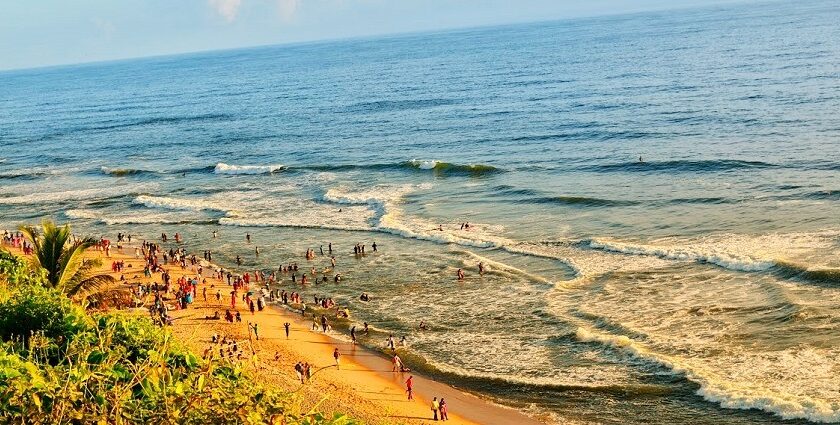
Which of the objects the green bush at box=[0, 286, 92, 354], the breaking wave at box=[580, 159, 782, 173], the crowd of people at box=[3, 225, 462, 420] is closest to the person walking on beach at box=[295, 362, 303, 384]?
the crowd of people at box=[3, 225, 462, 420]

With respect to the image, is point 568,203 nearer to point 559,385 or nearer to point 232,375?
point 559,385

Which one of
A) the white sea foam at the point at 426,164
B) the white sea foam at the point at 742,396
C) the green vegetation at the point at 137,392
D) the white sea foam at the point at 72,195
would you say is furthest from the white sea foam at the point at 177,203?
the green vegetation at the point at 137,392

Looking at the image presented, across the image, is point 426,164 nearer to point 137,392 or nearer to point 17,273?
point 17,273

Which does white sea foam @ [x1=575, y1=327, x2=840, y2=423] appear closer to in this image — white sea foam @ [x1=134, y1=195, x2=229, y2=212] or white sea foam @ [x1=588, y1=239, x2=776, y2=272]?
white sea foam @ [x1=588, y1=239, x2=776, y2=272]

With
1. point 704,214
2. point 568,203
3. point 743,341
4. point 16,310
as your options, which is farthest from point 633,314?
point 16,310

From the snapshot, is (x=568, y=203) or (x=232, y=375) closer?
(x=232, y=375)

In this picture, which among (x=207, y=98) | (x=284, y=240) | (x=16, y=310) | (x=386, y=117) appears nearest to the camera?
(x=16, y=310)

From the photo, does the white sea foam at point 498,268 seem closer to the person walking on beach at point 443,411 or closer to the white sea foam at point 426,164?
the person walking on beach at point 443,411
